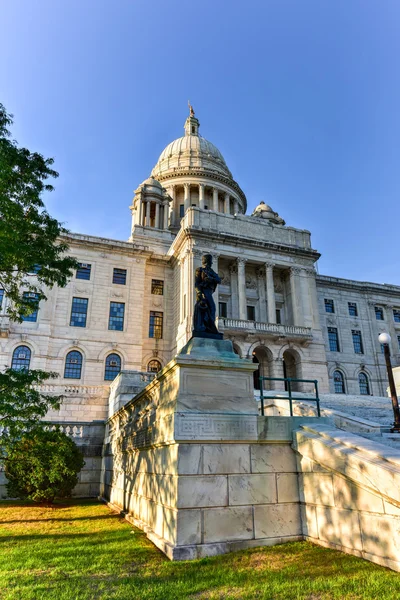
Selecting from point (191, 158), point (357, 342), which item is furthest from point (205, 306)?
point (191, 158)

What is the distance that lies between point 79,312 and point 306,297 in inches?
818

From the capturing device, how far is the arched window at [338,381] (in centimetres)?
4228

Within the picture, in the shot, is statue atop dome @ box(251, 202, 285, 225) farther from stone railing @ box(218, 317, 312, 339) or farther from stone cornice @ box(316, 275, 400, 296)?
stone railing @ box(218, 317, 312, 339)

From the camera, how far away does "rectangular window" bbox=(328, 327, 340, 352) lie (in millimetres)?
43969

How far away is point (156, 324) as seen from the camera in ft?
122

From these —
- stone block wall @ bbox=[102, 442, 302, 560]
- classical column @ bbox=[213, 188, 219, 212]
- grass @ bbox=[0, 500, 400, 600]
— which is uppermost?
classical column @ bbox=[213, 188, 219, 212]

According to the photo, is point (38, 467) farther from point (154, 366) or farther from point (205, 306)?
point (154, 366)

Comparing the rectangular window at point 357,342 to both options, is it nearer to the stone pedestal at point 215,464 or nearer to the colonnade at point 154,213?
the colonnade at point 154,213

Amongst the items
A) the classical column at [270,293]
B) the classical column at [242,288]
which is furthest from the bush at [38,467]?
the classical column at [270,293]

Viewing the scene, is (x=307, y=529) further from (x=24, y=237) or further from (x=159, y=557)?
(x=24, y=237)

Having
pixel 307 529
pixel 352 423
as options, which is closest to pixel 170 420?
pixel 307 529

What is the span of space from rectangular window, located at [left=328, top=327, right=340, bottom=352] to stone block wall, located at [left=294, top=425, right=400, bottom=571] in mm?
37890

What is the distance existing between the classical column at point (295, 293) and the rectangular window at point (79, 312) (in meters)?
18.8

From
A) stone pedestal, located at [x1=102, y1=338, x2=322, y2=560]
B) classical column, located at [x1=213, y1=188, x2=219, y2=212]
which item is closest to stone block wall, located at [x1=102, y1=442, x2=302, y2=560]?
stone pedestal, located at [x1=102, y1=338, x2=322, y2=560]
